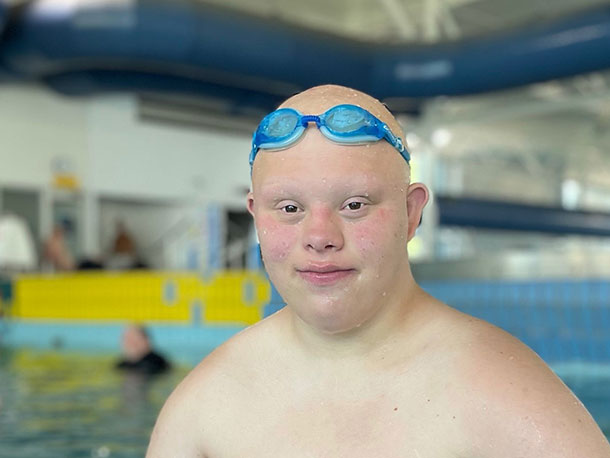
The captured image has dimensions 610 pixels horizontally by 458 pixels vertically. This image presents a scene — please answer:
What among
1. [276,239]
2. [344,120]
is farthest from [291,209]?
[344,120]

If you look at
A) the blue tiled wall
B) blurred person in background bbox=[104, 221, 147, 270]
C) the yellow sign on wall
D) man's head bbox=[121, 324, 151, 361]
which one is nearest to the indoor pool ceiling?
blurred person in background bbox=[104, 221, 147, 270]

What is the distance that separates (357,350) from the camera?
4.13 ft

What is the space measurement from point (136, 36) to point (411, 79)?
3.67 metres

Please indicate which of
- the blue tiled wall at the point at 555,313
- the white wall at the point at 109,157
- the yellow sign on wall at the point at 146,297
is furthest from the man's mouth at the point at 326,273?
the white wall at the point at 109,157

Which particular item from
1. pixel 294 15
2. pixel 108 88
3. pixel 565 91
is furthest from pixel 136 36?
pixel 565 91

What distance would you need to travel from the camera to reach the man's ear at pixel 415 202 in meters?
1.27

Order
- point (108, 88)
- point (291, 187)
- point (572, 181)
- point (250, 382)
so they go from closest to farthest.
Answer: point (291, 187)
point (250, 382)
point (108, 88)
point (572, 181)

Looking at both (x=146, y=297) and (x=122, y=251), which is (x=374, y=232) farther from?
(x=122, y=251)

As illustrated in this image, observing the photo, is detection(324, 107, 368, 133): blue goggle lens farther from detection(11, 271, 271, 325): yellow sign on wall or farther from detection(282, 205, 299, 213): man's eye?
detection(11, 271, 271, 325): yellow sign on wall

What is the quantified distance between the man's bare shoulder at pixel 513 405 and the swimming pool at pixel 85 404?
2.84 m

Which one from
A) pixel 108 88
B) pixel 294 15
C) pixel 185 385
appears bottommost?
pixel 185 385

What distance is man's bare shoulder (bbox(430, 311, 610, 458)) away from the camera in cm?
104

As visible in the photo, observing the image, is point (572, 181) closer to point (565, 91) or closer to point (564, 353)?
point (565, 91)

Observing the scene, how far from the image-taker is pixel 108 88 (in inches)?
468
